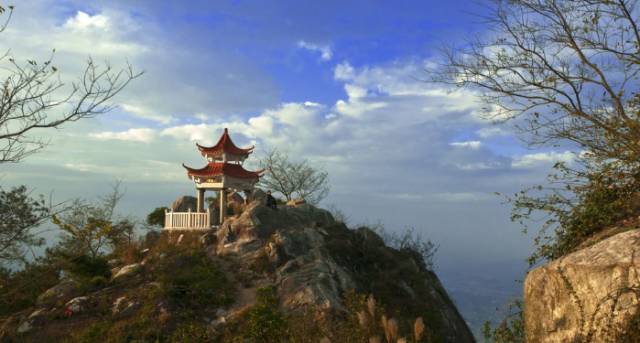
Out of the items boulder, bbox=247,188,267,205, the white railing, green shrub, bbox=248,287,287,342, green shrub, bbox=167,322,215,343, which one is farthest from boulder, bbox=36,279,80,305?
boulder, bbox=247,188,267,205

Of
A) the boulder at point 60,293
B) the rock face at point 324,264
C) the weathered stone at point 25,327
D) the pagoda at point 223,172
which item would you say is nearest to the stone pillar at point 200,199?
the pagoda at point 223,172

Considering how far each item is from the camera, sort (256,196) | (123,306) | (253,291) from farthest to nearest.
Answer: (256,196)
(253,291)
(123,306)

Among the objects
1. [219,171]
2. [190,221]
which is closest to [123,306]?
[190,221]

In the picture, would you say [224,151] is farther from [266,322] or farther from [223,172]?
[266,322]

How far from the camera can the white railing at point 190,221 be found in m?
30.1

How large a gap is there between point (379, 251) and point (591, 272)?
72.3 ft

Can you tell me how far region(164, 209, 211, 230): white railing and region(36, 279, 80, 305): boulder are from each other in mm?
7324

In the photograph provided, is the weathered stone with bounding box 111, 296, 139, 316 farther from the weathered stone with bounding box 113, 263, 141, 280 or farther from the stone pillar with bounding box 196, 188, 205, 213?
the stone pillar with bounding box 196, 188, 205, 213

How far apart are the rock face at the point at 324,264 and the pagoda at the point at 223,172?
334 centimetres

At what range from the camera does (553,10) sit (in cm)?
1158

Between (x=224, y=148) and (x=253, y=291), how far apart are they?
40.4ft

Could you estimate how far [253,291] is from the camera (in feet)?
74.6

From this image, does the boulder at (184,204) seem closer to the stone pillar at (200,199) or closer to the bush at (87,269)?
the stone pillar at (200,199)

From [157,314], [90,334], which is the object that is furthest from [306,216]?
[90,334]
